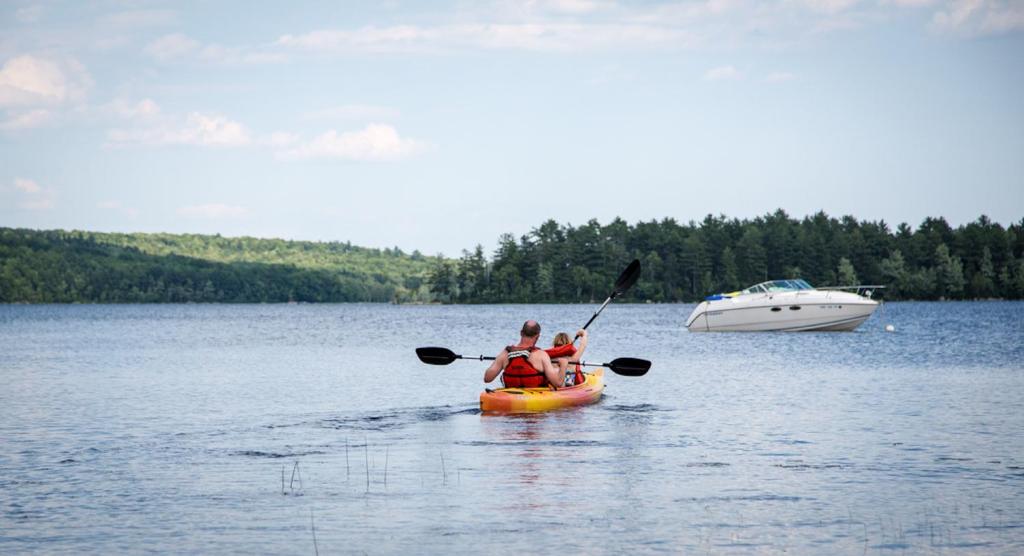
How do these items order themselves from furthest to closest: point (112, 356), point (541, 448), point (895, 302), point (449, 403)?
1. point (895, 302)
2. point (112, 356)
3. point (449, 403)
4. point (541, 448)

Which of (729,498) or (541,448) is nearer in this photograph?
(729,498)

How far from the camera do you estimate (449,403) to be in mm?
29891

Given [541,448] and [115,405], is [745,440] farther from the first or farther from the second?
[115,405]

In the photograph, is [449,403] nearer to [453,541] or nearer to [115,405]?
[115,405]

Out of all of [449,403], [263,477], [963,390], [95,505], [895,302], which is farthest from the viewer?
[895,302]

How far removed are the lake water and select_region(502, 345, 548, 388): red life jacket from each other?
0.76 meters

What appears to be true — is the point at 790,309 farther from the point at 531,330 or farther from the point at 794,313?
the point at 531,330

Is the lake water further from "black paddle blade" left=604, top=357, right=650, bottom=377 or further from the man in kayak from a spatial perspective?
"black paddle blade" left=604, top=357, right=650, bottom=377

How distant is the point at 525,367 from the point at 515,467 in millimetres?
6882

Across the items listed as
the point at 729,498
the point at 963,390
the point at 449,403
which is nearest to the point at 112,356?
the point at 449,403

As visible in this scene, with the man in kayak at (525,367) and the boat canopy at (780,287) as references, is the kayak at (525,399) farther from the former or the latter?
the boat canopy at (780,287)

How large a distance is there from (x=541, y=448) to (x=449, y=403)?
378 inches

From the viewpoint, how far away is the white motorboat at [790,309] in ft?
219

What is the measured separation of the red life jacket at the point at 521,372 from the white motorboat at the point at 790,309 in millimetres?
43577
